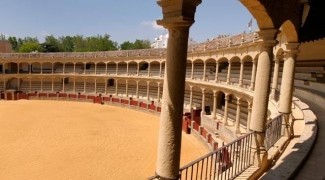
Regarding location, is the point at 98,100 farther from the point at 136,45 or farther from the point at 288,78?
the point at 136,45

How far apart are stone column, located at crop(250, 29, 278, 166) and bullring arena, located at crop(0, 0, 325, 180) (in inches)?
0.8

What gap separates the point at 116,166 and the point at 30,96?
2664 cm

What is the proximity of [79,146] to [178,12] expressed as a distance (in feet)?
40.3

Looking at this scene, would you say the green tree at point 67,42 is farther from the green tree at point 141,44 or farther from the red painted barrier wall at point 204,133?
the red painted barrier wall at point 204,133

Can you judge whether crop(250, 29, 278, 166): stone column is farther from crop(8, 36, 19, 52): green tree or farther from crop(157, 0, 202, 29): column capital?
crop(8, 36, 19, 52): green tree

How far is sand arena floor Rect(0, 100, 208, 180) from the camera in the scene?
33.0 ft

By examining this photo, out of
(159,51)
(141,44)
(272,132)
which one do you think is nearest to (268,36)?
(272,132)

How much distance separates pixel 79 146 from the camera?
13531 millimetres

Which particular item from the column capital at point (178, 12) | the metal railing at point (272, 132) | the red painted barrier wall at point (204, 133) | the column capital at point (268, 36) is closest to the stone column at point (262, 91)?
the column capital at point (268, 36)

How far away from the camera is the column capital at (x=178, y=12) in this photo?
9.52 ft

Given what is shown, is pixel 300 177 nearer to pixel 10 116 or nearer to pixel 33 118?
pixel 33 118

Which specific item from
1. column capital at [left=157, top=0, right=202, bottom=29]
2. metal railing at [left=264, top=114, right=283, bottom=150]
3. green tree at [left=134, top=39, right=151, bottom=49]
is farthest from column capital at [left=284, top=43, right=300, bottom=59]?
green tree at [left=134, top=39, right=151, bottom=49]

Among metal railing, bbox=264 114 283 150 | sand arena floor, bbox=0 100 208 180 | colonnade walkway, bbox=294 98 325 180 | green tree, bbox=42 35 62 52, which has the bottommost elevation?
sand arena floor, bbox=0 100 208 180

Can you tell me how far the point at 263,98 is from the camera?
4977 millimetres
